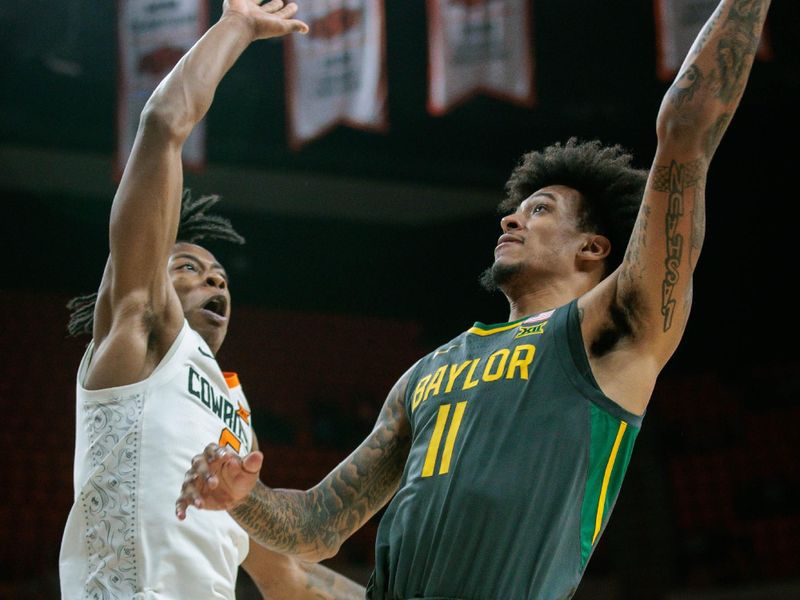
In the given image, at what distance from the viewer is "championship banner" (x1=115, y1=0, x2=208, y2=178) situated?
8.18m

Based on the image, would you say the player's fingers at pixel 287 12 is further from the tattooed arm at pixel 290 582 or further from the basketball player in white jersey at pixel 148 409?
the tattooed arm at pixel 290 582

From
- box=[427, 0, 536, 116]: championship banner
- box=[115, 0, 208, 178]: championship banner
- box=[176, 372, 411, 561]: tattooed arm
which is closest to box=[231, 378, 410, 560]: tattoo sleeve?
box=[176, 372, 411, 561]: tattooed arm

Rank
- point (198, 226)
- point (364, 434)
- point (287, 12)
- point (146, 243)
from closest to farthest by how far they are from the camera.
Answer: point (146, 243) < point (287, 12) < point (198, 226) < point (364, 434)

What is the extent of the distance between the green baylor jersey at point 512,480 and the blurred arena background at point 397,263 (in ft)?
24.7

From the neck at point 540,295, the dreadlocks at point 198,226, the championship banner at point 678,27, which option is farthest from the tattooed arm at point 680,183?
the championship banner at point 678,27

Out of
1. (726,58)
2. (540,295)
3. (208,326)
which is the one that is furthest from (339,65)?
(726,58)

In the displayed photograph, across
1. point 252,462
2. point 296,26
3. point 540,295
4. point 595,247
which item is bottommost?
point 252,462

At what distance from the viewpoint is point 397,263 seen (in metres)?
13.6

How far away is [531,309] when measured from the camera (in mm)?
2920

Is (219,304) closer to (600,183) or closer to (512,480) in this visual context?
(600,183)

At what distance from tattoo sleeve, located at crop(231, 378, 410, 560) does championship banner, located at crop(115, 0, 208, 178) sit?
226 inches

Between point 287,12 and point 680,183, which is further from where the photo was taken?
point 287,12

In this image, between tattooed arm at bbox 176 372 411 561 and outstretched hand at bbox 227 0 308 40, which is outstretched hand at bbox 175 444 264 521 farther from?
outstretched hand at bbox 227 0 308 40

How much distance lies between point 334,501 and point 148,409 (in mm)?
647
